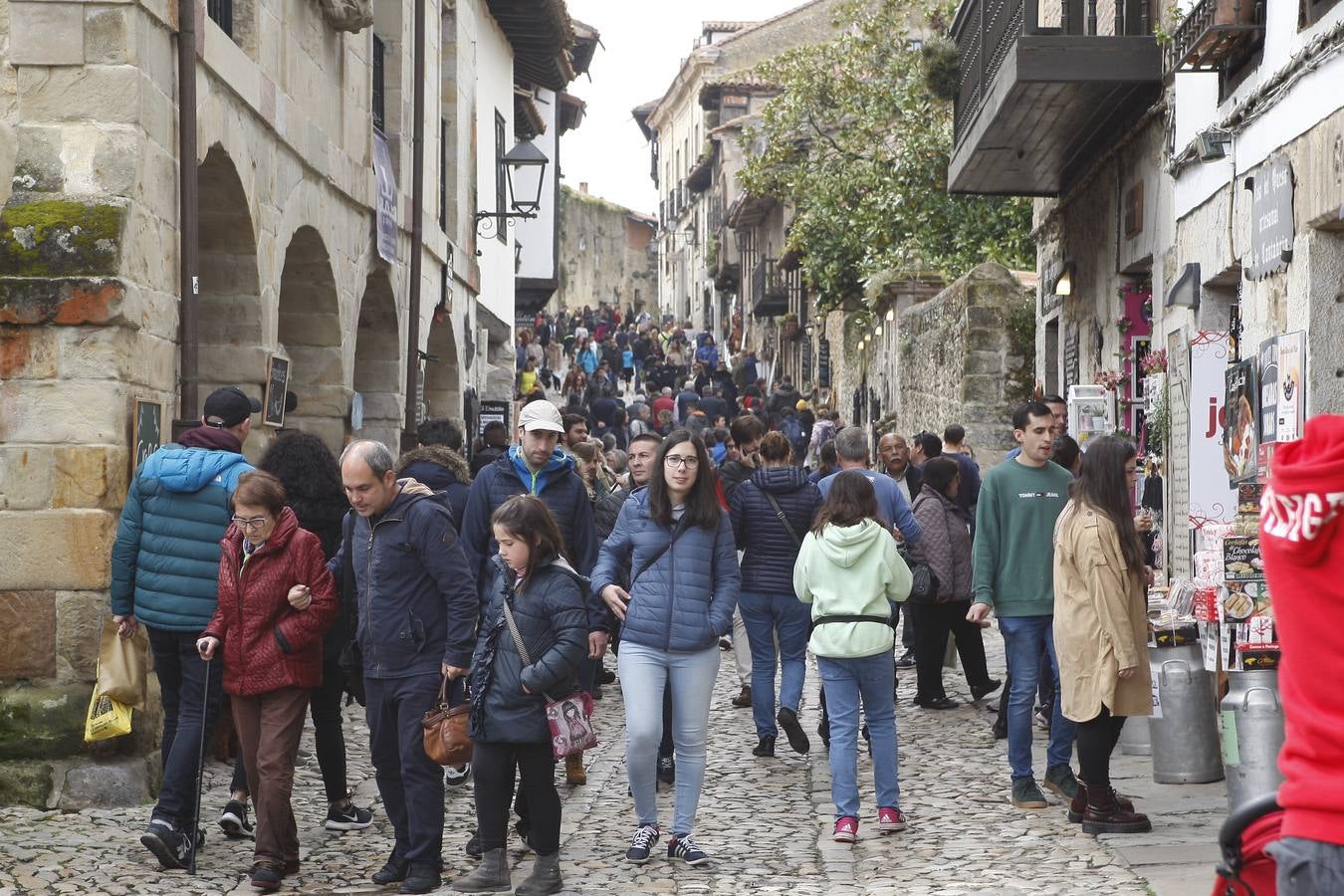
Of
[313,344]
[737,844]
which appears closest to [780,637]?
[737,844]

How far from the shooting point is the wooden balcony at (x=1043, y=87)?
11297 mm

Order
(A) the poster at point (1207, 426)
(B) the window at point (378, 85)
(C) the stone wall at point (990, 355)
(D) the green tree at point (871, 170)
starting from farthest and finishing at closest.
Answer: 1. (D) the green tree at point (871, 170)
2. (C) the stone wall at point (990, 355)
3. (B) the window at point (378, 85)
4. (A) the poster at point (1207, 426)

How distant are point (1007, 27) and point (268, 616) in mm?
8062

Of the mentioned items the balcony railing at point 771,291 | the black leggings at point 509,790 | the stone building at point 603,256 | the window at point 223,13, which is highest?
the stone building at point 603,256

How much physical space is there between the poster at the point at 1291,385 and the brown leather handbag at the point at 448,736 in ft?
13.1

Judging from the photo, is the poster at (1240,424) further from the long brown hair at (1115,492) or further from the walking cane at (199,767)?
the walking cane at (199,767)

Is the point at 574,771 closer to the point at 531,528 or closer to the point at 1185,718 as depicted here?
the point at 531,528

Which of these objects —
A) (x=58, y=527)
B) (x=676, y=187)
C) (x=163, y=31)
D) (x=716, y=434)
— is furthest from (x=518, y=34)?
(x=676, y=187)

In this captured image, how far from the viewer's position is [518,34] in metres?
23.4

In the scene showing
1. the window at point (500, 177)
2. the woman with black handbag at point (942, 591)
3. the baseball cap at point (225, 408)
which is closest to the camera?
the baseball cap at point (225, 408)

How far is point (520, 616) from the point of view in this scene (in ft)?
20.7

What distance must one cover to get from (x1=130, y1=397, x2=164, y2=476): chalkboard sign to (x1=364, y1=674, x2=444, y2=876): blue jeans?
210cm

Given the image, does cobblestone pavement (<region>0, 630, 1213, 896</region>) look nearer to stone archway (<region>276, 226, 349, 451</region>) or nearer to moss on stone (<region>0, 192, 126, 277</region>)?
moss on stone (<region>0, 192, 126, 277</region>)

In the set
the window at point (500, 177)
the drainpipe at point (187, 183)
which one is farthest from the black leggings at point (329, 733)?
the window at point (500, 177)
